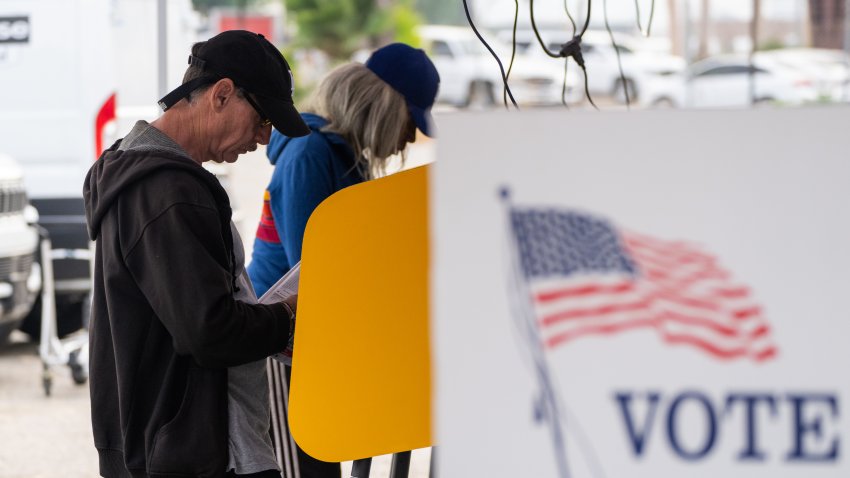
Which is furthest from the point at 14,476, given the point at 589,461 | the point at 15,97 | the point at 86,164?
the point at 589,461

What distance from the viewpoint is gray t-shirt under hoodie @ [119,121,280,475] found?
6.57 ft

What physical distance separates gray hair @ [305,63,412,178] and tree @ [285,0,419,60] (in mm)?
20518

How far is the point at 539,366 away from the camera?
1.28m

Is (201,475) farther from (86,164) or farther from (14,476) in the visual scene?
(86,164)

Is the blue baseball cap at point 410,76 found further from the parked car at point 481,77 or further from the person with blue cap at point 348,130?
the parked car at point 481,77

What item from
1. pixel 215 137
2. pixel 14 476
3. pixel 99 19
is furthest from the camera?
pixel 99 19

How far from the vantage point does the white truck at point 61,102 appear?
20.2 ft

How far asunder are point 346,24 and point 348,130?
21255mm

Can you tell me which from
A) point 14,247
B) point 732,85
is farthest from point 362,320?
point 732,85

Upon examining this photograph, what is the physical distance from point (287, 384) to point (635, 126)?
5.33ft

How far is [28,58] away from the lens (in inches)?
249

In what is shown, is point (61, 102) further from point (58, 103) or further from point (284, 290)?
point (284, 290)

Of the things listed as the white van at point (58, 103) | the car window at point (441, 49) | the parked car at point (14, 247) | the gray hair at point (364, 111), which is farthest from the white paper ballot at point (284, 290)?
the car window at point (441, 49)

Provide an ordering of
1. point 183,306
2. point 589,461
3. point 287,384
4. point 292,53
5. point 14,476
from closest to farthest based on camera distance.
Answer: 1. point 589,461
2. point 183,306
3. point 287,384
4. point 14,476
5. point 292,53
